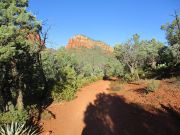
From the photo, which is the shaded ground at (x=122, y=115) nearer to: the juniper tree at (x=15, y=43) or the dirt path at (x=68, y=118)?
the dirt path at (x=68, y=118)

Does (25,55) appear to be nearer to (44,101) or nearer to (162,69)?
(44,101)

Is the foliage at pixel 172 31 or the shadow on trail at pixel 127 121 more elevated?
the foliage at pixel 172 31

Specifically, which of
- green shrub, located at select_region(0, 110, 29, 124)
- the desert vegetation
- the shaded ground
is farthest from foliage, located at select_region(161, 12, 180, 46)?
green shrub, located at select_region(0, 110, 29, 124)

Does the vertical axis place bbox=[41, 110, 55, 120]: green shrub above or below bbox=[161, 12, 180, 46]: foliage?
below

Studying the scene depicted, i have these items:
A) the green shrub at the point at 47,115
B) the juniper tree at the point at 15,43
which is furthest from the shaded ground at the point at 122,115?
the juniper tree at the point at 15,43

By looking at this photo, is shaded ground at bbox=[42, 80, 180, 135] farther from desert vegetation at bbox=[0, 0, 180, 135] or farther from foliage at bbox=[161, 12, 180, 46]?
foliage at bbox=[161, 12, 180, 46]

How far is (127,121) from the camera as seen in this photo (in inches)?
623

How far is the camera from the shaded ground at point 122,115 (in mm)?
14195

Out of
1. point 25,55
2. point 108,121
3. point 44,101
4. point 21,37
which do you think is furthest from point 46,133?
point 44,101

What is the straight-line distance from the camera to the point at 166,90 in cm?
2145

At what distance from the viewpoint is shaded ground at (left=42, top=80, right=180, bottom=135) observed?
14.2 metres

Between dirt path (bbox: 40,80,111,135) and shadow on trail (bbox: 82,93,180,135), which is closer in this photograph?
shadow on trail (bbox: 82,93,180,135)

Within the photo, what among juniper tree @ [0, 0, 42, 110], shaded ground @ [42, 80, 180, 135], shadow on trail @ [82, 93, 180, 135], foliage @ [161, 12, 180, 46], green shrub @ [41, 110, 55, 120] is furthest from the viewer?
foliage @ [161, 12, 180, 46]

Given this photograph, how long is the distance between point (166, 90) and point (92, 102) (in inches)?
237
